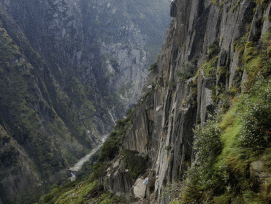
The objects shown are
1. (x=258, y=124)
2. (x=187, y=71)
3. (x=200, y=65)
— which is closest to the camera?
(x=258, y=124)

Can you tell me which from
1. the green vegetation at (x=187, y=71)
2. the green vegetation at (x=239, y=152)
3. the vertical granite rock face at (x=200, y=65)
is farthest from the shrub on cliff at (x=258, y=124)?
the green vegetation at (x=187, y=71)

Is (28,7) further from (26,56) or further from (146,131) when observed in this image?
(146,131)

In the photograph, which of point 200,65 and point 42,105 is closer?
point 200,65

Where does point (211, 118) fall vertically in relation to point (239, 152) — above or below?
above

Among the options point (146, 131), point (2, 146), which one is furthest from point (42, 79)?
point (146, 131)

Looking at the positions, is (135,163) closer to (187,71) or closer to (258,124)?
(187,71)

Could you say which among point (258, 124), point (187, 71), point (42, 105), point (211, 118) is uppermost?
point (42, 105)

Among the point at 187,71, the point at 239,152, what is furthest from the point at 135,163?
the point at 239,152

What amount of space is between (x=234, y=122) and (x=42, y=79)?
622 ft

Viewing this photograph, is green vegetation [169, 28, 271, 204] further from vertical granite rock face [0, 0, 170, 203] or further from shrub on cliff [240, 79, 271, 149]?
vertical granite rock face [0, 0, 170, 203]

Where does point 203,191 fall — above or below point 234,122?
below

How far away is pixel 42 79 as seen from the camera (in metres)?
171

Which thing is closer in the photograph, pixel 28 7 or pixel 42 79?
pixel 42 79

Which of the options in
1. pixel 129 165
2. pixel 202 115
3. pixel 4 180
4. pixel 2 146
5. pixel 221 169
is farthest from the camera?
pixel 2 146
